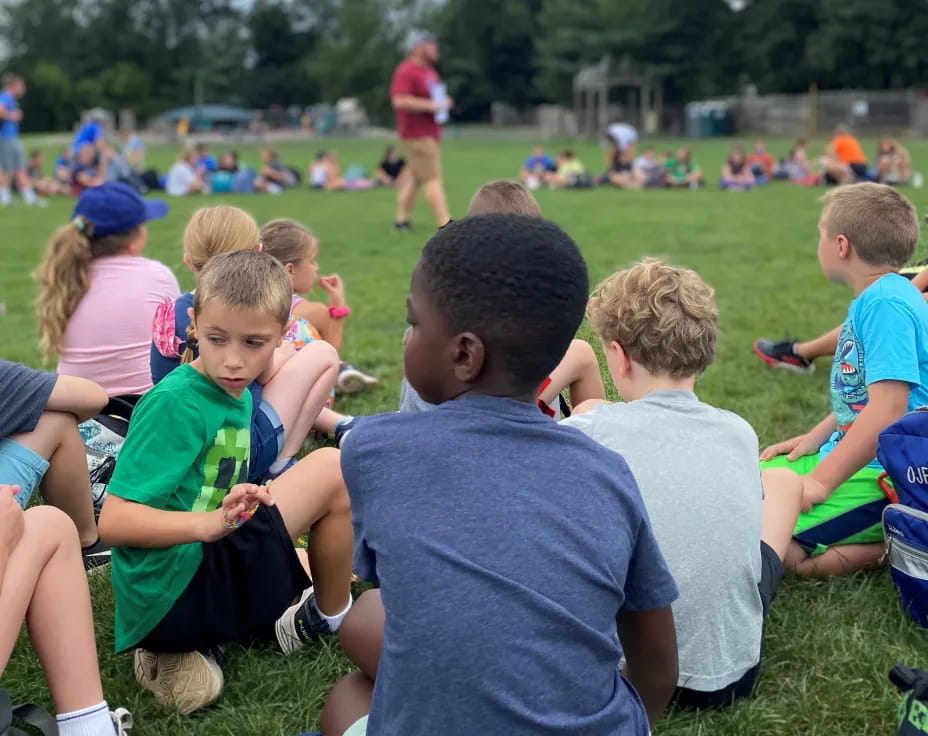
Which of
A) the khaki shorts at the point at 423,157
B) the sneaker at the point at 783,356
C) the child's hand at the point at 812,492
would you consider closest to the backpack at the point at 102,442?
the child's hand at the point at 812,492

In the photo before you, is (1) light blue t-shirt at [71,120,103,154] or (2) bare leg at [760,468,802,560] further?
(1) light blue t-shirt at [71,120,103,154]

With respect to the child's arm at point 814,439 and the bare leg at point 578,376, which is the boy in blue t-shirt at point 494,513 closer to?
the bare leg at point 578,376

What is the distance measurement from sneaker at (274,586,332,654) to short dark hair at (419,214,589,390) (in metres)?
1.47

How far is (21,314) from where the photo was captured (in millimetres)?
7488

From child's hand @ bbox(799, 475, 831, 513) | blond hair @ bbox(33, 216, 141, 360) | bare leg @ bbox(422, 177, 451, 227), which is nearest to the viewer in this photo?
child's hand @ bbox(799, 475, 831, 513)

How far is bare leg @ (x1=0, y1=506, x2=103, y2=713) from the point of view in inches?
86.4

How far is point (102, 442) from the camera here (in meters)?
3.48

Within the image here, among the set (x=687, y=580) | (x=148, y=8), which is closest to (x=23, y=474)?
(x=687, y=580)

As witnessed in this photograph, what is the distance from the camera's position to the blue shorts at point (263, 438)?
2795 millimetres

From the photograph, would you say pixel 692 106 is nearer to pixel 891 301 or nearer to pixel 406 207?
pixel 406 207

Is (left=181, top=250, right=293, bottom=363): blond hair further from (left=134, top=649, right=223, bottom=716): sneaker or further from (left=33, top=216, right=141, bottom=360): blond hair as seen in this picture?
(left=33, top=216, right=141, bottom=360): blond hair

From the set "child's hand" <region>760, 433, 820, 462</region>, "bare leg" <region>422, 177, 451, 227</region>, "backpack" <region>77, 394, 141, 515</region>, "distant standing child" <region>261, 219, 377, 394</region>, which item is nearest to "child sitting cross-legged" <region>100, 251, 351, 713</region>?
"backpack" <region>77, 394, 141, 515</region>

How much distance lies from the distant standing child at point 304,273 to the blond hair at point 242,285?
1008 millimetres

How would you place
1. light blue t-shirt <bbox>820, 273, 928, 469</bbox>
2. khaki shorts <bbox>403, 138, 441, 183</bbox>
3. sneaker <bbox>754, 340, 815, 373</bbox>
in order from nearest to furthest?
light blue t-shirt <bbox>820, 273, 928, 469</bbox>
sneaker <bbox>754, 340, 815, 373</bbox>
khaki shorts <bbox>403, 138, 441, 183</bbox>
